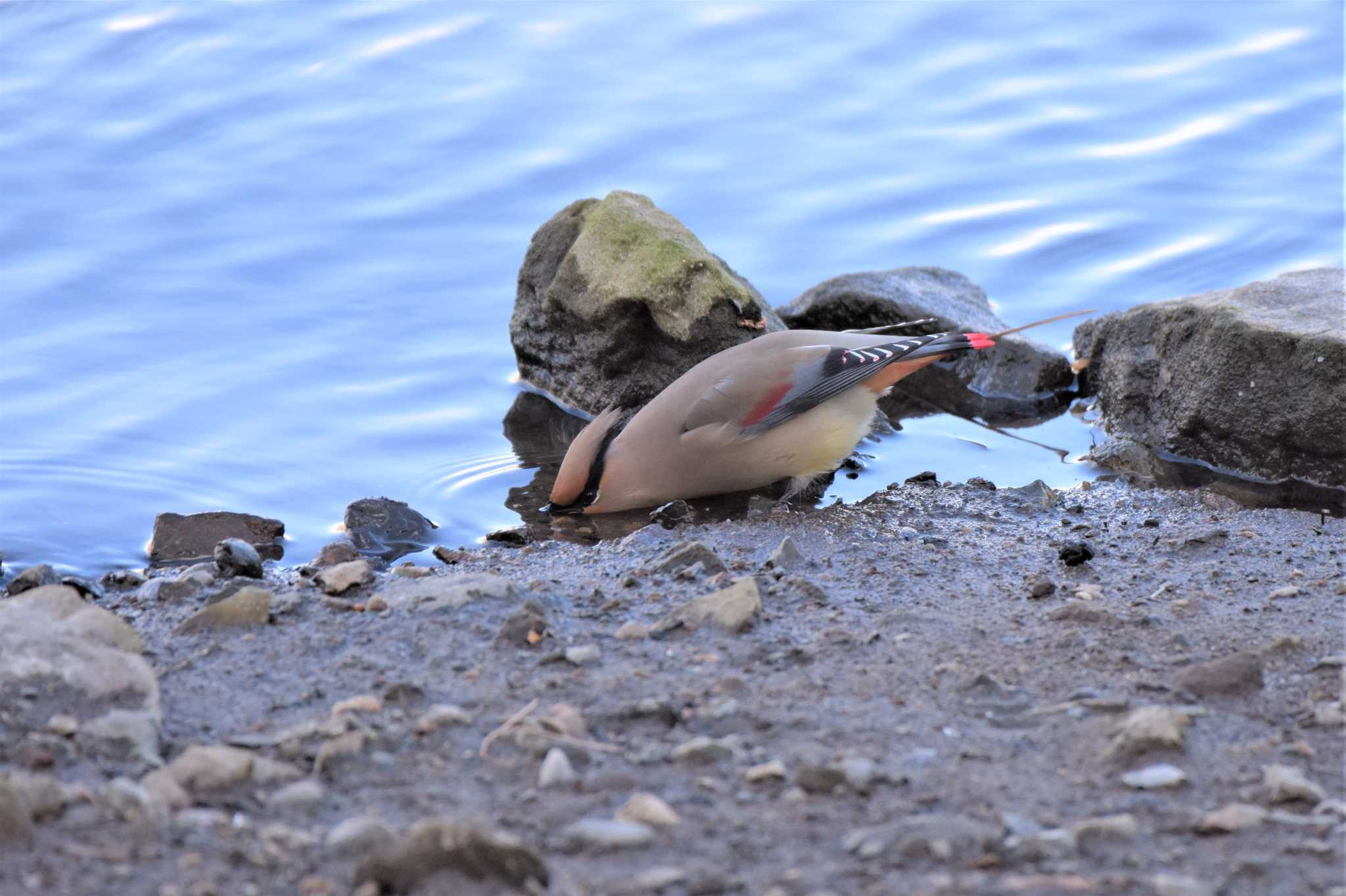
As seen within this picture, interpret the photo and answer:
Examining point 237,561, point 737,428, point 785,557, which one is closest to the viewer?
point 785,557

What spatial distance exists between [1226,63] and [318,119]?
5.41m

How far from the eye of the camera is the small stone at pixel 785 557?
432 centimetres

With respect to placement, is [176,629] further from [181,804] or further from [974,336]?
[974,336]

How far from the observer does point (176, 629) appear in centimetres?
370

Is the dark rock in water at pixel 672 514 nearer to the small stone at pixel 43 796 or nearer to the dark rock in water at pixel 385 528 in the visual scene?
the dark rock in water at pixel 385 528

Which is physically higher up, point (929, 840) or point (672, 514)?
point (672, 514)

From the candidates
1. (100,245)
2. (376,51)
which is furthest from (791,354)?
(376,51)

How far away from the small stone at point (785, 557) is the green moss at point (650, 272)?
6.79 ft

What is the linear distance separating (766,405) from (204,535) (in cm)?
195

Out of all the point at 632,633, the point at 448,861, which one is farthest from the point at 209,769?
the point at 632,633

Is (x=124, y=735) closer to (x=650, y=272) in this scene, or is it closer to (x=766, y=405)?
(x=766, y=405)

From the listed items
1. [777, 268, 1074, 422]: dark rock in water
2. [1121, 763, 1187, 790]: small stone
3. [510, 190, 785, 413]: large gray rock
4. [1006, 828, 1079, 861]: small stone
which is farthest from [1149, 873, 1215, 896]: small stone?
[777, 268, 1074, 422]: dark rock in water

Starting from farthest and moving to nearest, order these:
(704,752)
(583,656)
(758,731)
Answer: (583,656) < (758,731) < (704,752)

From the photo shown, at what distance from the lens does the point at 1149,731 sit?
2936 mm
